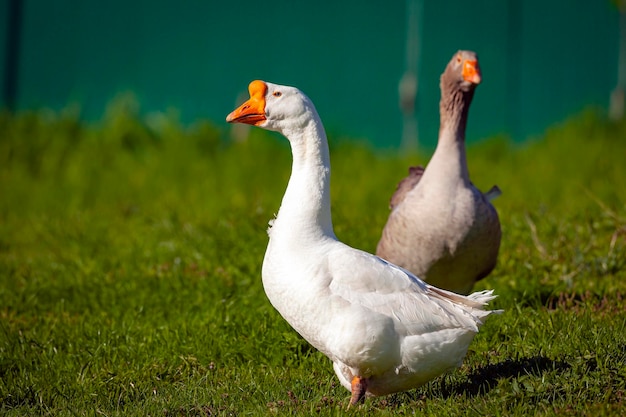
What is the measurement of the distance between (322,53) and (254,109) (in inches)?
274

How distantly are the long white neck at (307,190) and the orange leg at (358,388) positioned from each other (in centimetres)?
62

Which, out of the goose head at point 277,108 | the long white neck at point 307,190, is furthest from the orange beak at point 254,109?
the long white neck at point 307,190

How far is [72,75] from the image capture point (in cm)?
1113

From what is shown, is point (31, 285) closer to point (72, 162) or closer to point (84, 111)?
point (72, 162)

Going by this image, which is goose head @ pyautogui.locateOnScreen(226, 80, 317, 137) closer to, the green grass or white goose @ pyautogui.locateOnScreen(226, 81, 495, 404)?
white goose @ pyautogui.locateOnScreen(226, 81, 495, 404)

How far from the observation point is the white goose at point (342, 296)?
3779mm

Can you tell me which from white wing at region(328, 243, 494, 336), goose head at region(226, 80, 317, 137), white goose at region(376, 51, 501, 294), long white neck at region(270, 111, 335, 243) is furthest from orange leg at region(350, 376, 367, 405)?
white goose at region(376, 51, 501, 294)

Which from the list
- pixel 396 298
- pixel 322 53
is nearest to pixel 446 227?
pixel 396 298

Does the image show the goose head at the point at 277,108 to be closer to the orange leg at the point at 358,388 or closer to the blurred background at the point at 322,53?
the orange leg at the point at 358,388

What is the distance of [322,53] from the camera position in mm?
10828

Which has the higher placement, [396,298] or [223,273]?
[396,298]

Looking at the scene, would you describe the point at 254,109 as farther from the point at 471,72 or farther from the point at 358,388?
the point at 471,72

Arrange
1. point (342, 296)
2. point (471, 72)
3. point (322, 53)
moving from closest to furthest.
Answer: point (342, 296), point (471, 72), point (322, 53)

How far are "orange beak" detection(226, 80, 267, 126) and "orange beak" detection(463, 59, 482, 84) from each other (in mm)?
1843
